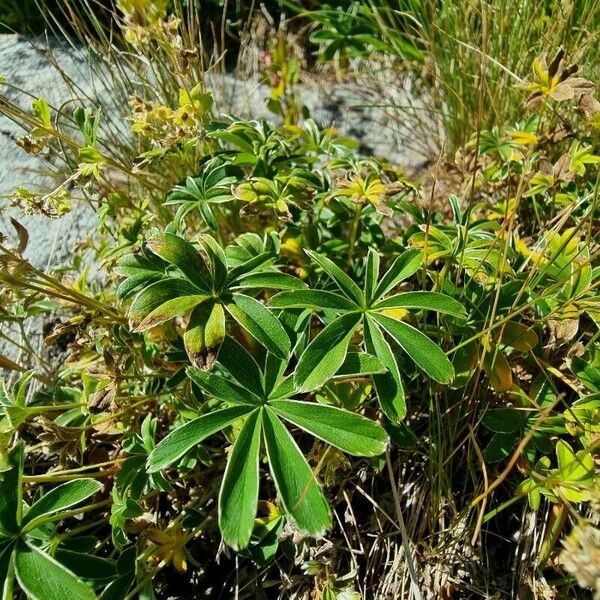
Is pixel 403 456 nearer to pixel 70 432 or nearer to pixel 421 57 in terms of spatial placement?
pixel 70 432

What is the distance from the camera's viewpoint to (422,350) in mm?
1038

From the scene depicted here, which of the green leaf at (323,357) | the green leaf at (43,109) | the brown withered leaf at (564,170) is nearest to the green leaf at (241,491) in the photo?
the green leaf at (323,357)

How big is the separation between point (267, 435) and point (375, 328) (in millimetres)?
268

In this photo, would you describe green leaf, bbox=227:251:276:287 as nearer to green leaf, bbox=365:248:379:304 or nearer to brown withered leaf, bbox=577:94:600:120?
green leaf, bbox=365:248:379:304

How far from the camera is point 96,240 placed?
1978 millimetres

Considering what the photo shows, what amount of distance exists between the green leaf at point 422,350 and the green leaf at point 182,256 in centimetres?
31

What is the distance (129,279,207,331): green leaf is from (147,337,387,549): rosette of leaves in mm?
96

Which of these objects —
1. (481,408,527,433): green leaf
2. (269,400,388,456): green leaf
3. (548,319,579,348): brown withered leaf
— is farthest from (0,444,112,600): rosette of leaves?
(548,319,579,348): brown withered leaf

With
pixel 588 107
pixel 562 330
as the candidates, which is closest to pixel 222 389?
pixel 562 330

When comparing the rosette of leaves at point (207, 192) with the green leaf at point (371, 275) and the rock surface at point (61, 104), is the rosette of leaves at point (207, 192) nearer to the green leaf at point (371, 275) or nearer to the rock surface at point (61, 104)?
the green leaf at point (371, 275)

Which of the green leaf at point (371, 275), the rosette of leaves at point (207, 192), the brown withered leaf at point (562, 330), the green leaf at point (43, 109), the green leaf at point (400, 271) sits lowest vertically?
the brown withered leaf at point (562, 330)

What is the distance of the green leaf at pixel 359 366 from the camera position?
98 centimetres

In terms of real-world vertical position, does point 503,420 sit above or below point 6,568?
below

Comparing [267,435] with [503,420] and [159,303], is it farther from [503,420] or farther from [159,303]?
[503,420]
